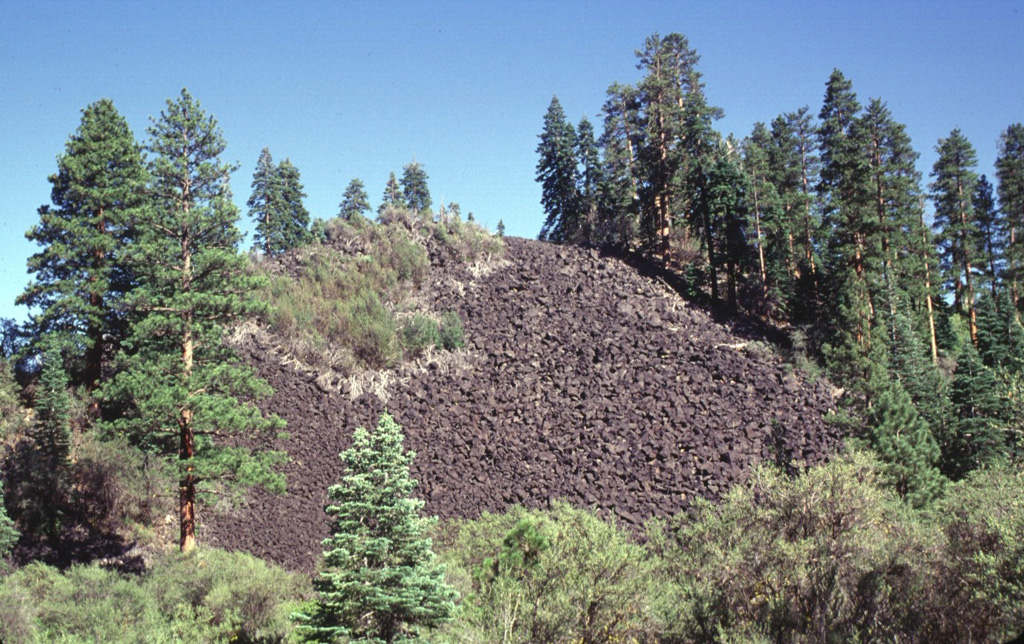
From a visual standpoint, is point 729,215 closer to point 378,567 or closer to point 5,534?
→ point 378,567

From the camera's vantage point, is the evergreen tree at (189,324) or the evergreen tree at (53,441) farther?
the evergreen tree at (53,441)

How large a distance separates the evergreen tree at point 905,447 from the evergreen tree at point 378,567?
1409 cm

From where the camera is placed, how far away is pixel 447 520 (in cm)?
2083

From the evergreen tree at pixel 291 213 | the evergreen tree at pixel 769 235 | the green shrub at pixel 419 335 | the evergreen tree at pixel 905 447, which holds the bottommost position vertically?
the evergreen tree at pixel 905 447

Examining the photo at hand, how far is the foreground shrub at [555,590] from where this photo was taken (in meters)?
12.1

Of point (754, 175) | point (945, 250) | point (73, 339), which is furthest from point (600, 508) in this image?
point (945, 250)

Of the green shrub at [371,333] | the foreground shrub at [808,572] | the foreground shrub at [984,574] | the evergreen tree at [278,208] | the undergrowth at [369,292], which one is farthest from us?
the evergreen tree at [278,208]

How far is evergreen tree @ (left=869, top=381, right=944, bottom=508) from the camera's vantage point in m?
19.8

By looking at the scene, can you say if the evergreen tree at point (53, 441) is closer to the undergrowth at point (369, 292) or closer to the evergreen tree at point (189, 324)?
the evergreen tree at point (189, 324)

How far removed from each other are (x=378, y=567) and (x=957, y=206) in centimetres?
4400

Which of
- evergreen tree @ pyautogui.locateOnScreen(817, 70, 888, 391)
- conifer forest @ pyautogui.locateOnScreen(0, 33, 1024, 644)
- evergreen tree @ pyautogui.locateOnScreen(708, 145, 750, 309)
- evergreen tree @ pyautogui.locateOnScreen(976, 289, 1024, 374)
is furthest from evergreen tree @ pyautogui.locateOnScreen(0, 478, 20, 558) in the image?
evergreen tree @ pyautogui.locateOnScreen(976, 289, 1024, 374)

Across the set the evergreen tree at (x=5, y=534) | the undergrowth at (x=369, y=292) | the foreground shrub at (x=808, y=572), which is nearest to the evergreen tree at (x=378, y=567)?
the foreground shrub at (x=808, y=572)

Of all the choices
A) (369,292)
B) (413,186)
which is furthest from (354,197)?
(369,292)

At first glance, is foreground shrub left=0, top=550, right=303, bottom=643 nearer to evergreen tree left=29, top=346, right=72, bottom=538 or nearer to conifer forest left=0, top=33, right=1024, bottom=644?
conifer forest left=0, top=33, right=1024, bottom=644
